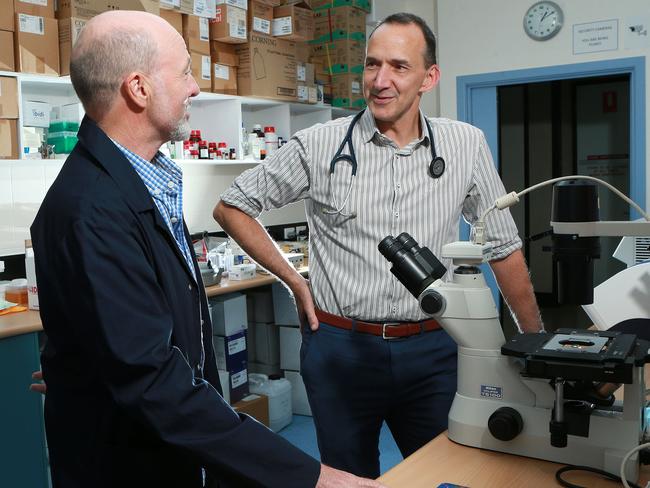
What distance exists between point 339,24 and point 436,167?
10.4ft

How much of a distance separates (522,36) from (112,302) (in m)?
4.08

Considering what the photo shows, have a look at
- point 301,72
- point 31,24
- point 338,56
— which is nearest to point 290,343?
point 301,72

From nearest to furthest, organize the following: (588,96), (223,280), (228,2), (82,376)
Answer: (82,376) → (223,280) → (228,2) → (588,96)

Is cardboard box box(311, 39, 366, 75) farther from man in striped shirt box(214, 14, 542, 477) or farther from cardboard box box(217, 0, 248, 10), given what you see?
man in striped shirt box(214, 14, 542, 477)

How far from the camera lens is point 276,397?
3723 millimetres

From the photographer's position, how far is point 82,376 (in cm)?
111

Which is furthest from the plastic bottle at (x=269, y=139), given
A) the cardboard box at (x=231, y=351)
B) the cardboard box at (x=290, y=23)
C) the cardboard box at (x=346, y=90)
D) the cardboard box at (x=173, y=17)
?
the cardboard box at (x=231, y=351)

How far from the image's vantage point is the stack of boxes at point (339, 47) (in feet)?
15.3

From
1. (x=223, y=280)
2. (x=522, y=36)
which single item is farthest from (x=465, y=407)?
(x=522, y=36)

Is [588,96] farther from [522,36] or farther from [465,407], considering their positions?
[465,407]

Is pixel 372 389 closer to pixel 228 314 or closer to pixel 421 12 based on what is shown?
pixel 228 314

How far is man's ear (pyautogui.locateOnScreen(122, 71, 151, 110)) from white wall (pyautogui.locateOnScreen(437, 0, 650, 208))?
3765 millimetres

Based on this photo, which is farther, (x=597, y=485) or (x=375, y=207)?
(x=375, y=207)

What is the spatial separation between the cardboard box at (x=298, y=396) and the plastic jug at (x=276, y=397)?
96mm
